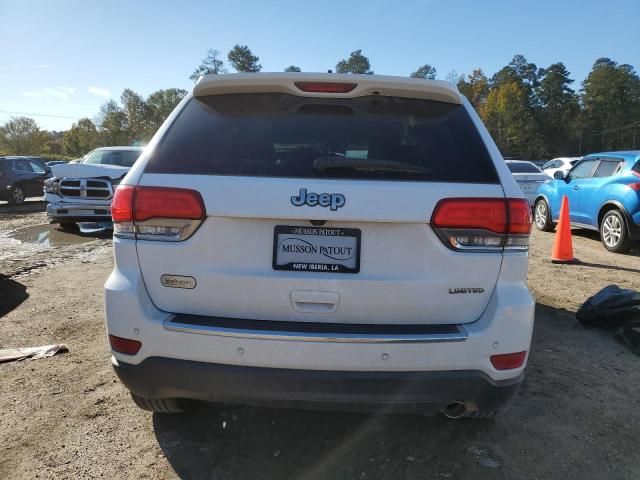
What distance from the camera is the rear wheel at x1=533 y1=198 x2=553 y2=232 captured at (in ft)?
35.1

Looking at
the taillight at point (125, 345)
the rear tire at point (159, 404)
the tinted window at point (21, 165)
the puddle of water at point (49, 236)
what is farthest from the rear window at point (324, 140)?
the tinted window at point (21, 165)

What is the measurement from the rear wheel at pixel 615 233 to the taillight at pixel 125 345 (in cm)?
820

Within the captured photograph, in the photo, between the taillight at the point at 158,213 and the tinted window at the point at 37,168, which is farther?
the tinted window at the point at 37,168

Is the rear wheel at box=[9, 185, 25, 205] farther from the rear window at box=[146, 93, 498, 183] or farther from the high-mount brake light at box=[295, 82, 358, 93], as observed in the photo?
the high-mount brake light at box=[295, 82, 358, 93]

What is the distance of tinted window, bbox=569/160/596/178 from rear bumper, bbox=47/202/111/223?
9631 millimetres

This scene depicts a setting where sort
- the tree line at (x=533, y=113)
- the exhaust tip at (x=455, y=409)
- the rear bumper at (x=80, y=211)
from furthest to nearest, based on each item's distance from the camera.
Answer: the tree line at (x=533, y=113) < the rear bumper at (x=80, y=211) < the exhaust tip at (x=455, y=409)

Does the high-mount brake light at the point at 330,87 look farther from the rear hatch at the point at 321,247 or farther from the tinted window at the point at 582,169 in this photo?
the tinted window at the point at 582,169

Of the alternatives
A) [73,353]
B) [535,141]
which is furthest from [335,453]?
[535,141]

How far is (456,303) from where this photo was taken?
6.75ft

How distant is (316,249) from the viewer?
2045mm

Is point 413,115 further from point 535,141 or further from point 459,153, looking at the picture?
point 535,141

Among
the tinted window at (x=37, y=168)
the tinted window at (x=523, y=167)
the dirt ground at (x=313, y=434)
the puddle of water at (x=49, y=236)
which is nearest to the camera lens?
the dirt ground at (x=313, y=434)

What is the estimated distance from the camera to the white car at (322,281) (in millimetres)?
1999

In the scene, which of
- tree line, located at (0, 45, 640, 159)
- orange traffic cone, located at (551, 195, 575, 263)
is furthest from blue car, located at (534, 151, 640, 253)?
tree line, located at (0, 45, 640, 159)
